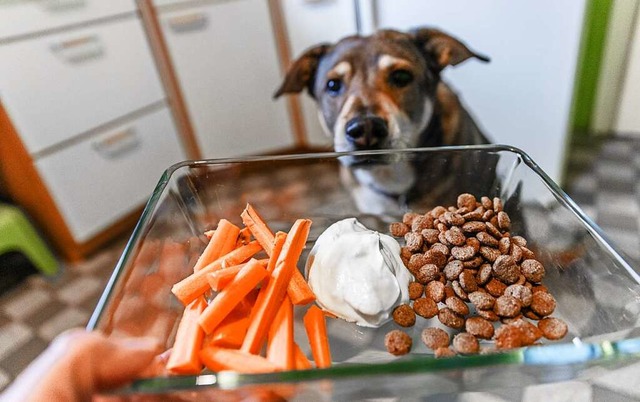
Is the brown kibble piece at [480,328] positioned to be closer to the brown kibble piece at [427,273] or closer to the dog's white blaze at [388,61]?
the brown kibble piece at [427,273]

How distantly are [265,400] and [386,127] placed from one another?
0.61m

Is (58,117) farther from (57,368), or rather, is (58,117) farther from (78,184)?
(57,368)

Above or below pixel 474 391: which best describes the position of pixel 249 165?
above

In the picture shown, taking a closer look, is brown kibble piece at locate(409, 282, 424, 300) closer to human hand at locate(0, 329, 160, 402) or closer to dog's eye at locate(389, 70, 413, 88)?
human hand at locate(0, 329, 160, 402)

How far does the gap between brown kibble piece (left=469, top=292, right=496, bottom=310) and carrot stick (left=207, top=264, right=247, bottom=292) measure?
26 centimetres

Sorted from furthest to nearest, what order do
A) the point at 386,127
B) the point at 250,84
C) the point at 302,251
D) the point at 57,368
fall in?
the point at 250,84
the point at 386,127
the point at 302,251
the point at 57,368

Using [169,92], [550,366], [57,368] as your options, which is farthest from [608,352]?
[169,92]

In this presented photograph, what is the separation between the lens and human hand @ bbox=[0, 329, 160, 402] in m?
0.34

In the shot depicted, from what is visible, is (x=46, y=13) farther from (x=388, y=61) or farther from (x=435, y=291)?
(x=435, y=291)

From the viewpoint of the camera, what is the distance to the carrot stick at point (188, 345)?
40 centimetres

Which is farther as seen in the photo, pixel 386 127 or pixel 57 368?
pixel 386 127

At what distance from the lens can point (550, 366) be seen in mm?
348

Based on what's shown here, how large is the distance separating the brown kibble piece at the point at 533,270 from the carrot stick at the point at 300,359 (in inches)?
10.3

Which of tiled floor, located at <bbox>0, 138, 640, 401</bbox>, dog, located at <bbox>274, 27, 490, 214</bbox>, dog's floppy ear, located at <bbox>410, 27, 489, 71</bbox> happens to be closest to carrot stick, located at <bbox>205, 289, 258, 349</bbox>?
dog, located at <bbox>274, 27, 490, 214</bbox>
